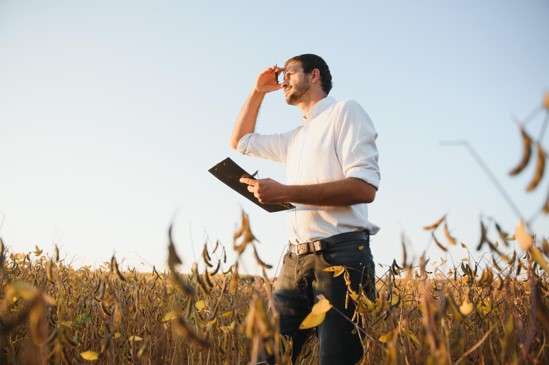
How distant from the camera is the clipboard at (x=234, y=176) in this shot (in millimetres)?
2041

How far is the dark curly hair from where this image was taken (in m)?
2.60

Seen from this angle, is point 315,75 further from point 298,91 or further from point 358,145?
point 358,145

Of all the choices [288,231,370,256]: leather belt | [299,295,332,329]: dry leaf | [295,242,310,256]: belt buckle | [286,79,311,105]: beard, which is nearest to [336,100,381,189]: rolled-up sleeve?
[288,231,370,256]: leather belt

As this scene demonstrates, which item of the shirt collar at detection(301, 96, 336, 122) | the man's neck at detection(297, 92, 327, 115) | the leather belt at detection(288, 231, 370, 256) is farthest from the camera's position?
the man's neck at detection(297, 92, 327, 115)

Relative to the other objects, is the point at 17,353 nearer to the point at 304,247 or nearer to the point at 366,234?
the point at 304,247

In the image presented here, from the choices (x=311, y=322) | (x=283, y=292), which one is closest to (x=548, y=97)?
(x=311, y=322)

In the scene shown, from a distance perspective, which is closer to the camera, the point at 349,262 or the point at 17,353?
the point at 349,262

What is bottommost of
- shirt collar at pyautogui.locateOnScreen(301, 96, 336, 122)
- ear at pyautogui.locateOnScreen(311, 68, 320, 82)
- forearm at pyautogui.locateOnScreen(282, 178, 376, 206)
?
forearm at pyautogui.locateOnScreen(282, 178, 376, 206)

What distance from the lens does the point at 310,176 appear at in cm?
215

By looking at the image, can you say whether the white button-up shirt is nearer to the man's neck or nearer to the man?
the man

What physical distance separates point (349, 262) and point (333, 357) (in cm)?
43

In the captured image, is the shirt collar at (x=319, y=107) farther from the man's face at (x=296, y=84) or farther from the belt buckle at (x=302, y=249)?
the belt buckle at (x=302, y=249)

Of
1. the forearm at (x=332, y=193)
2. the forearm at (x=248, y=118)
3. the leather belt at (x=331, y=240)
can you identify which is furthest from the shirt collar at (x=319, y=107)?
the leather belt at (x=331, y=240)

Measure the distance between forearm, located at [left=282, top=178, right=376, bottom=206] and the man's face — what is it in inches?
36.4
